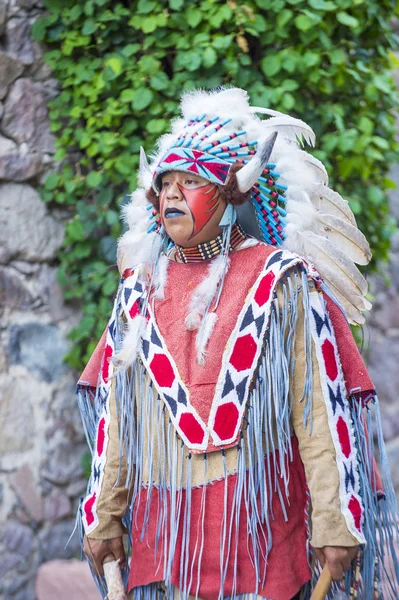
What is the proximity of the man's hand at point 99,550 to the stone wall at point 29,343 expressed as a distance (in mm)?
1182

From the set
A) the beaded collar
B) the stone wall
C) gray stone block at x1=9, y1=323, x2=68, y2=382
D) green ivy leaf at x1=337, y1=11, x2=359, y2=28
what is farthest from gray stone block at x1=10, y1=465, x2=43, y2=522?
green ivy leaf at x1=337, y1=11, x2=359, y2=28

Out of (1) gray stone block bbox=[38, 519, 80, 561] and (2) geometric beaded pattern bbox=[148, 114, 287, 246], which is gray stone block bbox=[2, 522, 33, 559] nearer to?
(1) gray stone block bbox=[38, 519, 80, 561]

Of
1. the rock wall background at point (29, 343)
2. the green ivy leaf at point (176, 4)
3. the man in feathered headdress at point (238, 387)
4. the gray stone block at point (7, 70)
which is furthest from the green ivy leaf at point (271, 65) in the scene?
the man in feathered headdress at point (238, 387)

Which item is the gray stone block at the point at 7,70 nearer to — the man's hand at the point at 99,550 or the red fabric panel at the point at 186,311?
the red fabric panel at the point at 186,311

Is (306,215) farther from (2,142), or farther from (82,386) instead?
(2,142)

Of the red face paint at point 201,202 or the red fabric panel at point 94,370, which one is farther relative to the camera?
the red fabric panel at point 94,370

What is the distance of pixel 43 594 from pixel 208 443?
158cm

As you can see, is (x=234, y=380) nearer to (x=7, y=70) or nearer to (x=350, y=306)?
(x=350, y=306)

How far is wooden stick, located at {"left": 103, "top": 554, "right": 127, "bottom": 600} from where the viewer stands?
1.94 metres

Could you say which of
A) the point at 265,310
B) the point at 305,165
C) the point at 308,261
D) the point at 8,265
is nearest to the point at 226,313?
the point at 265,310

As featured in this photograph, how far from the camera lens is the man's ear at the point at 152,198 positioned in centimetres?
201

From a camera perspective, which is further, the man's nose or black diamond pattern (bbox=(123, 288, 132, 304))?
black diamond pattern (bbox=(123, 288, 132, 304))

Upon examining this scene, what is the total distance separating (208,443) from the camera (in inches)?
72.0

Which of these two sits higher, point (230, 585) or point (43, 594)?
point (230, 585)
